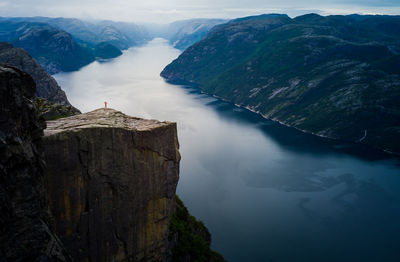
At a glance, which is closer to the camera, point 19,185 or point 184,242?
point 19,185

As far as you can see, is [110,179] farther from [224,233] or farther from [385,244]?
[385,244]

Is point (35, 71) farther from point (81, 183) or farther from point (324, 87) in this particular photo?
point (324, 87)

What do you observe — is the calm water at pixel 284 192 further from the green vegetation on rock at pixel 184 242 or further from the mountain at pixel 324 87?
the green vegetation on rock at pixel 184 242

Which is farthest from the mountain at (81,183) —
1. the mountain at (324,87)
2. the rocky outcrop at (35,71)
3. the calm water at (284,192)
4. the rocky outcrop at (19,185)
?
the mountain at (324,87)

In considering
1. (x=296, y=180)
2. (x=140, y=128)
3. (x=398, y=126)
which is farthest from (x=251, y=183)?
(x=398, y=126)

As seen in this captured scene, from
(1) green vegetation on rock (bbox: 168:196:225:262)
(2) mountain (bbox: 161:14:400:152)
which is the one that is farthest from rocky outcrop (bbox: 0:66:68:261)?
(2) mountain (bbox: 161:14:400:152)

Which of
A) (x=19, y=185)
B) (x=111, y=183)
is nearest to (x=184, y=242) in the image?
(x=111, y=183)

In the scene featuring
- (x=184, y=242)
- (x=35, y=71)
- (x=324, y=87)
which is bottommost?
(x=324, y=87)
